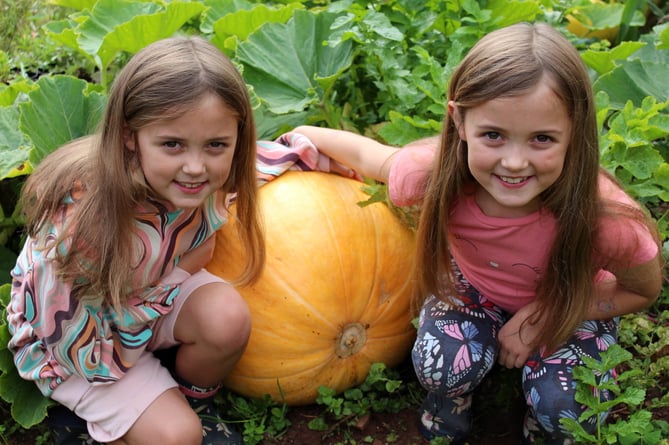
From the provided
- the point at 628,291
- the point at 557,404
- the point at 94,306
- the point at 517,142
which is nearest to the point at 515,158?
the point at 517,142

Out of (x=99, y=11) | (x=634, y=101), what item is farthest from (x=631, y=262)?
(x=99, y=11)

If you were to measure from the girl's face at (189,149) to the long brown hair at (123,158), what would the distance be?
0.02 metres

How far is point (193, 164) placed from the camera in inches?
73.4

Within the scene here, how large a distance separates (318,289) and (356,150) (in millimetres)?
408

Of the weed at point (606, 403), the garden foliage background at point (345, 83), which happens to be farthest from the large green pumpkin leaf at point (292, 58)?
the weed at point (606, 403)

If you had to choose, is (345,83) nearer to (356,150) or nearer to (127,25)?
(356,150)

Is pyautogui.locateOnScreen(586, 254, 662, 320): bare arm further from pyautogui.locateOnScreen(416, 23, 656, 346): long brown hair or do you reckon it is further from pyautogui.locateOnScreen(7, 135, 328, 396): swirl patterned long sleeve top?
pyautogui.locateOnScreen(7, 135, 328, 396): swirl patterned long sleeve top

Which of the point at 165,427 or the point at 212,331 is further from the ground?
the point at 212,331

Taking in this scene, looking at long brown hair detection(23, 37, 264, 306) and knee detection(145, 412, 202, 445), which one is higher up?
long brown hair detection(23, 37, 264, 306)

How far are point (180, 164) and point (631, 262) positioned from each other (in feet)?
3.46

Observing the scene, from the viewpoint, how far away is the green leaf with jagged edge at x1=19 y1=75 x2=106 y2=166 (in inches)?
93.0

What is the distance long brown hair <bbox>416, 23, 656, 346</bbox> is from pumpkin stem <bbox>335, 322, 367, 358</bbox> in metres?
0.23

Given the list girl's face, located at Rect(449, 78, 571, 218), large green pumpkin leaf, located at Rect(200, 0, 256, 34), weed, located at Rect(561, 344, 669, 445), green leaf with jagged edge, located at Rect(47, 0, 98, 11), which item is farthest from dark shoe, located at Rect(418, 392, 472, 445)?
green leaf with jagged edge, located at Rect(47, 0, 98, 11)

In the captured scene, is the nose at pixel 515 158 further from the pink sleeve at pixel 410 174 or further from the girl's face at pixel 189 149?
the girl's face at pixel 189 149
